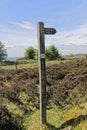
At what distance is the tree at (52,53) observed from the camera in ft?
231

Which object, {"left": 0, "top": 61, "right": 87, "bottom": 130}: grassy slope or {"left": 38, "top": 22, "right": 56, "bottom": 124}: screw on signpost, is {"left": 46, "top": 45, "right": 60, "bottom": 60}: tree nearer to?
{"left": 0, "top": 61, "right": 87, "bottom": 130}: grassy slope

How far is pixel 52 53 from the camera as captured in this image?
73.0 metres

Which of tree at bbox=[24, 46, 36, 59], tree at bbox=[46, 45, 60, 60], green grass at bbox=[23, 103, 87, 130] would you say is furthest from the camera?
tree at bbox=[24, 46, 36, 59]

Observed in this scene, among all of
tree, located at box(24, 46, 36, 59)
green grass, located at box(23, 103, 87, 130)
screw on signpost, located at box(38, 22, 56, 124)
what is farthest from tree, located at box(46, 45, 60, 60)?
screw on signpost, located at box(38, 22, 56, 124)

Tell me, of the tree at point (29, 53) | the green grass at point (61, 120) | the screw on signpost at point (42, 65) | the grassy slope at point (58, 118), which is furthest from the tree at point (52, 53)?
the screw on signpost at point (42, 65)

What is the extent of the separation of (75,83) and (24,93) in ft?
7.28

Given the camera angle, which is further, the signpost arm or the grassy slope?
the signpost arm

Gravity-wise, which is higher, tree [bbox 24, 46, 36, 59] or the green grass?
tree [bbox 24, 46, 36, 59]

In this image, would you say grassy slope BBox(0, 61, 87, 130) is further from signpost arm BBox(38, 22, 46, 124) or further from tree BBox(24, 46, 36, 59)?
tree BBox(24, 46, 36, 59)

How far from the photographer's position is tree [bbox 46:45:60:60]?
70.4 metres

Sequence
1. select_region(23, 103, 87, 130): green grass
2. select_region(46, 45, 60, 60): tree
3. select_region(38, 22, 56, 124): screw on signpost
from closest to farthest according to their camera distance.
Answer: select_region(23, 103, 87, 130): green grass
select_region(38, 22, 56, 124): screw on signpost
select_region(46, 45, 60, 60): tree

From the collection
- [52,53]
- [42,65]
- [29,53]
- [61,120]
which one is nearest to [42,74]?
[42,65]

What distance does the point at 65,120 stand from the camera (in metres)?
8.04

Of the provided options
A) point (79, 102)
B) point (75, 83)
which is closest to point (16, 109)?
point (79, 102)
